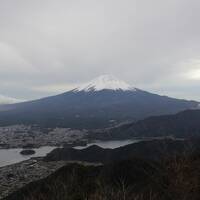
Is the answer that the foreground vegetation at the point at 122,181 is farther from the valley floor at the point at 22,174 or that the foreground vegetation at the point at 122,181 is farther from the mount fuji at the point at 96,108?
the mount fuji at the point at 96,108

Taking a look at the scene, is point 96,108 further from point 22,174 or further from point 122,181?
point 122,181

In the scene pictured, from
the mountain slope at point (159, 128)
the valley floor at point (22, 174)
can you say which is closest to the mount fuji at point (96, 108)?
the mountain slope at point (159, 128)

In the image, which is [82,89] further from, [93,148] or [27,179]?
[27,179]

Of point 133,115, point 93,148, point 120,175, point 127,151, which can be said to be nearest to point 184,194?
point 120,175

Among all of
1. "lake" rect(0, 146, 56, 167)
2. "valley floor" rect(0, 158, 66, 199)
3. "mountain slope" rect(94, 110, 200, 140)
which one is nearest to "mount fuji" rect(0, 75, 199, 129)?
"mountain slope" rect(94, 110, 200, 140)

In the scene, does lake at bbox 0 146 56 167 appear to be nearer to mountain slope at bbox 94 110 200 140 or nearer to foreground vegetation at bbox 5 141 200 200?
mountain slope at bbox 94 110 200 140

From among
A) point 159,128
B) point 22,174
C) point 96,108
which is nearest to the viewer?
point 22,174

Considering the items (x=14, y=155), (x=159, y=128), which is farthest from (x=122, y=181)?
(x=159, y=128)

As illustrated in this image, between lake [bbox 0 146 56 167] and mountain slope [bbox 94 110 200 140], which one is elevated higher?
mountain slope [bbox 94 110 200 140]
